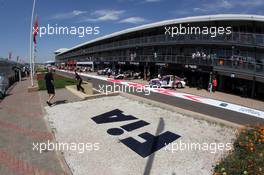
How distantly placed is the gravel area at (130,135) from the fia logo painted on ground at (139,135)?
0.21 m

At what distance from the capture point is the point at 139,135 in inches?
367

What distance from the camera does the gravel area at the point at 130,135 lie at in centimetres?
671

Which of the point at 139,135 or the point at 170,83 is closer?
the point at 139,135

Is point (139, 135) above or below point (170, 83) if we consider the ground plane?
below

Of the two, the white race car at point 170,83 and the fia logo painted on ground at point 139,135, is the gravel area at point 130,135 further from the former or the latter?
the white race car at point 170,83

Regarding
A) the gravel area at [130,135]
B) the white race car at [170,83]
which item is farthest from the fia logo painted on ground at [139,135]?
the white race car at [170,83]

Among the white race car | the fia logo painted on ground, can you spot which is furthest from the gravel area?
the white race car

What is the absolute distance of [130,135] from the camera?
931 centimetres

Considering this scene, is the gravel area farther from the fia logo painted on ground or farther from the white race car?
the white race car

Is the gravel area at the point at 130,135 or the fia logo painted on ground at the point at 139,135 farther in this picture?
the fia logo painted on ground at the point at 139,135

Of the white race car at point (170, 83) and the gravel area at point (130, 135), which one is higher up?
the white race car at point (170, 83)

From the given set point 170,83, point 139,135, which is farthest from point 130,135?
point 170,83

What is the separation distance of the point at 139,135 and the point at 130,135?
0.35m

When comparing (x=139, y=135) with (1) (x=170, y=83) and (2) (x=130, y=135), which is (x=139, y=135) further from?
(1) (x=170, y=83)
